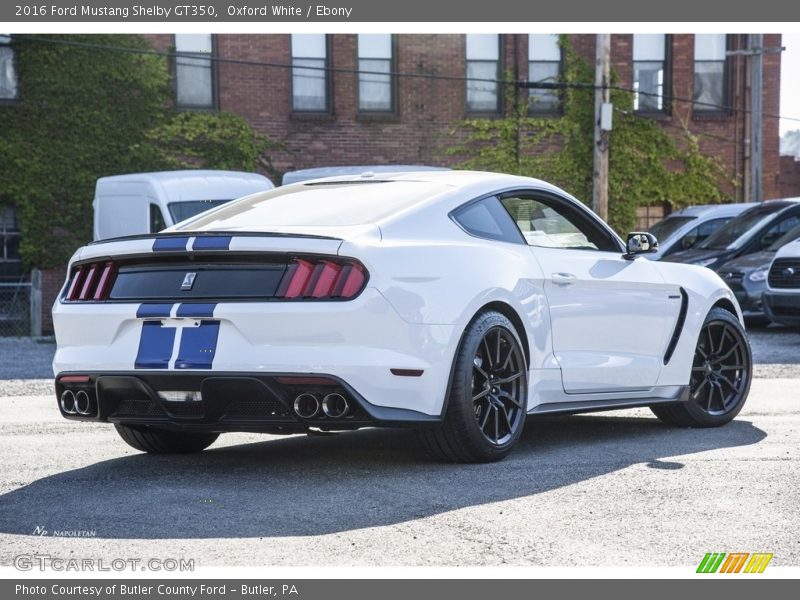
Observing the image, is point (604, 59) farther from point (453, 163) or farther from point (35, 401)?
point (35, 401)

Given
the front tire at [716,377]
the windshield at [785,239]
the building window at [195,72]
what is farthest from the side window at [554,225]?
the building window at [195,72]

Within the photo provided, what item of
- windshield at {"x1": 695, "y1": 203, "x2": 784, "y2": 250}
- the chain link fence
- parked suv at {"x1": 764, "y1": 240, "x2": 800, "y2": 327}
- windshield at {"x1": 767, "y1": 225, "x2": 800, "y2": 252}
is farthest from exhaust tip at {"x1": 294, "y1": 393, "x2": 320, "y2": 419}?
the chain link fence

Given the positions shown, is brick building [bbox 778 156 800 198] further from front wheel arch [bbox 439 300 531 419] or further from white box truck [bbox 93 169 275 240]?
front wheel arch [bbox 439 300 531 419]

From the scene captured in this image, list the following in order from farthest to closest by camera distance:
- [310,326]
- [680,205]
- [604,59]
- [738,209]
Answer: [680,205]
[604,59]
[738,209]
[310,326]

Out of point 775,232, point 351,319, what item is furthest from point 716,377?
point 775,232

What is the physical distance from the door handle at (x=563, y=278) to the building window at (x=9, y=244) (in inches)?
812

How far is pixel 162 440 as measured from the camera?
307 inches

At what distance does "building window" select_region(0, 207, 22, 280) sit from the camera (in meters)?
26.9

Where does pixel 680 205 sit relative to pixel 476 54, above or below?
below

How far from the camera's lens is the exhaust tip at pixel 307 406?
21.2ft

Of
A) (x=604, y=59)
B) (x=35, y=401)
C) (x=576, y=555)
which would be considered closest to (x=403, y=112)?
(x=604, y=59)

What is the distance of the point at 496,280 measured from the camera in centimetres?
715
